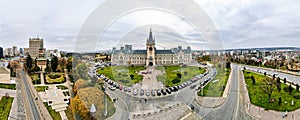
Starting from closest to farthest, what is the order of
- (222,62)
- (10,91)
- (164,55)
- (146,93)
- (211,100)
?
(211,100) < (146,93) < (10,91) < (222,62) < (164,55)

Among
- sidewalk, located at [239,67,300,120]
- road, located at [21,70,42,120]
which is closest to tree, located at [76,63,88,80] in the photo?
road, located at [21,70,42,120]

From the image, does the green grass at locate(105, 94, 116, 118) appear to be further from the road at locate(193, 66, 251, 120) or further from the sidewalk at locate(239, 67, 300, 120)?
the sidewalk at locate(239, 67, 300, 120)

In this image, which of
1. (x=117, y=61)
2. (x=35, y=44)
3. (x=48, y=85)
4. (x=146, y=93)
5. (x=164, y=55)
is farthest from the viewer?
(x=35, y=44)

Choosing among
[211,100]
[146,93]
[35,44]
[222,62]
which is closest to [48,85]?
[146,93]

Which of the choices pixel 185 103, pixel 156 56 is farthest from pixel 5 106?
pixel 156 56

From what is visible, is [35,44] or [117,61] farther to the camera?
[35,44]

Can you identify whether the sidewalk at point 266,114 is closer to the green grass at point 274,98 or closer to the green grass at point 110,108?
the green grass at point 274,98

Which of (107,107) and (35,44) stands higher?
(35,44)

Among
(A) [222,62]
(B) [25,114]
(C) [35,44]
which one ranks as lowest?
(B) [25,114]

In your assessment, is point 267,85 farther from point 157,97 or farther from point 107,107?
point 107,107
